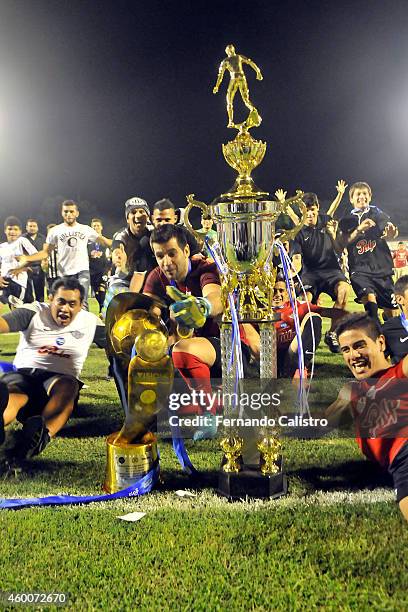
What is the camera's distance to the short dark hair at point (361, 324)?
9.60ft

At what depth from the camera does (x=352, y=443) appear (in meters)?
2.88

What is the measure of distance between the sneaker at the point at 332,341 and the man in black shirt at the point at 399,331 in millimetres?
248

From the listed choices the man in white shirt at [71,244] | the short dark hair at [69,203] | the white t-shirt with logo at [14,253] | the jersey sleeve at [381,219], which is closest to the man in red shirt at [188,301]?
the man in white shirt at [71,244]

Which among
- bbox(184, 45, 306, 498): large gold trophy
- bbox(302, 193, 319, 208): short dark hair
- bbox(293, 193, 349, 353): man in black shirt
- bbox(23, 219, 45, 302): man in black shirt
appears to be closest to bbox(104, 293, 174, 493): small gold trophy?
bbox(184, 45, 306, 498): large gold trophy

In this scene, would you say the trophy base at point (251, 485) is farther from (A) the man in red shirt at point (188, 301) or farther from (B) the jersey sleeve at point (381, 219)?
(B) the jersey sleeve at point (381, 219)

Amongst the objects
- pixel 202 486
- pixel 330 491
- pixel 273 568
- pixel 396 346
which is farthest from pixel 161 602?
pixel 396 346

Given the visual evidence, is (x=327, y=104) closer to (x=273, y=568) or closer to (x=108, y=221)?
(x=108, y=221)

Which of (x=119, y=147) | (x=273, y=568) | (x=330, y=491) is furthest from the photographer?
(x=119, y=147)

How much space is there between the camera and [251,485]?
8.12 ft

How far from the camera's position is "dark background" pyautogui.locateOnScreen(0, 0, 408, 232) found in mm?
2879

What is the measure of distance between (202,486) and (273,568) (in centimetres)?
67

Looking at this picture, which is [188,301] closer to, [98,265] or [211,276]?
[211,276]

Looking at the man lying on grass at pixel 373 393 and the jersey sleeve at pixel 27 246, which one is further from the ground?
the jersey sleeve at pixel 27 246

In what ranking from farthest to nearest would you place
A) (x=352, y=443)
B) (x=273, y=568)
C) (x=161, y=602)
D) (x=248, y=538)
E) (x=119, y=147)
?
(x=119, y=147), (x=352, y=443), (x=248, y=538), (x=273, y=568), (x=161, y=602)
